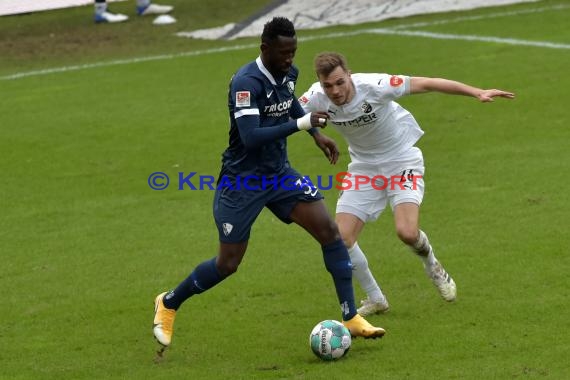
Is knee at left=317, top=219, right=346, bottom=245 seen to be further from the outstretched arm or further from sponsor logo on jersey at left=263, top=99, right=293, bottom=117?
the outstretched arm

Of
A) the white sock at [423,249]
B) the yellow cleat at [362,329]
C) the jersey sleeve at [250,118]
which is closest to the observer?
the jersey sleeve at [250,118]

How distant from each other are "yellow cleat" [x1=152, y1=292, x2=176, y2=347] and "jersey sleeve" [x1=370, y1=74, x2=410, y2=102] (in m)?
2.55

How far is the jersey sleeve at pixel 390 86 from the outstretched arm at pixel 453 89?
62 mm

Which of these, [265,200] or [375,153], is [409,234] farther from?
[265,200]

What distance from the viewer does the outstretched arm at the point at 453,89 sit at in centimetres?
980

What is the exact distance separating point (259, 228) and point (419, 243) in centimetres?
367

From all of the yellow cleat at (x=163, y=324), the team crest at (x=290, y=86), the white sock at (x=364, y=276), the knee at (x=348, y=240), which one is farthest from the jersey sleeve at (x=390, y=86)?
the yellow cleat at (x=163, y=324)

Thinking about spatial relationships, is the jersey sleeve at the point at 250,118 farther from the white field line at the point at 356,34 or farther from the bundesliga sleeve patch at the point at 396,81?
the white field line at the point at 356,34

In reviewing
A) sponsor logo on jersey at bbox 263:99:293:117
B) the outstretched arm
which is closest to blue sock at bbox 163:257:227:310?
sponsor logo on jersey at bbox 263:99:293:117

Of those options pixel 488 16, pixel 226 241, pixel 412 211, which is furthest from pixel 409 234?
pixel 488 16

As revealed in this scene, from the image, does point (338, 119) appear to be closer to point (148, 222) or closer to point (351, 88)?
point (351, 88)

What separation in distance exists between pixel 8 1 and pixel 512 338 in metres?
23.5

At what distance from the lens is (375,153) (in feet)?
35.8

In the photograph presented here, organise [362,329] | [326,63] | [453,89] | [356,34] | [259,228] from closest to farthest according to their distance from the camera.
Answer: [362,329]
[326,63]
[453,89]
[259,228]
[356,34]
